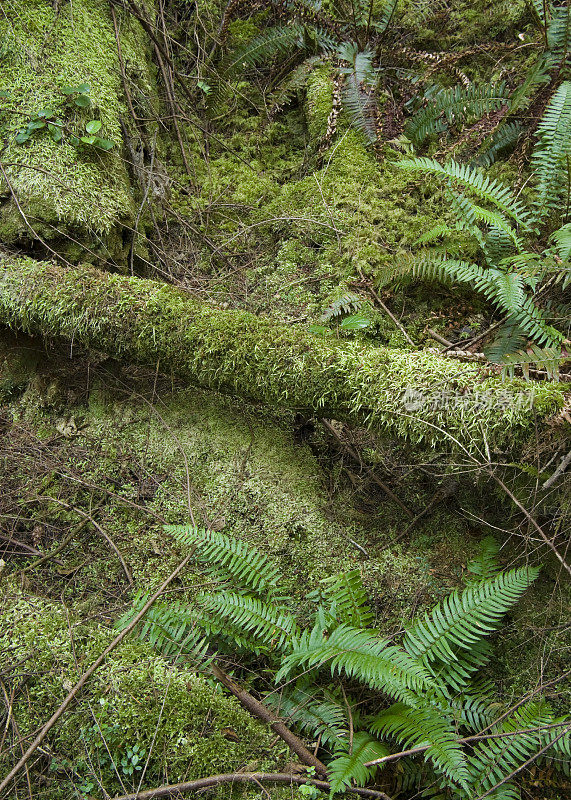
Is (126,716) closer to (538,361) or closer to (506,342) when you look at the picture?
(538,361)

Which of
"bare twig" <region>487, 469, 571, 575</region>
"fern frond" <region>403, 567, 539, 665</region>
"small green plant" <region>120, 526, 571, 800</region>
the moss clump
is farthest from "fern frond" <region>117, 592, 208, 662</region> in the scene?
→ the moss clump

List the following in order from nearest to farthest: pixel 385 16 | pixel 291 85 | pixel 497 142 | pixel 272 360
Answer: pixel 272 360, pixel 497 142, pixel 385 16, pixel 291 85

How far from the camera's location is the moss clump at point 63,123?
3453mm

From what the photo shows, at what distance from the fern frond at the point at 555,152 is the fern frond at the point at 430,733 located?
10.1 feet

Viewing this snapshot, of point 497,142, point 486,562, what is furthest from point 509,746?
point 497,142

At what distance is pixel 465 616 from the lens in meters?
2.52

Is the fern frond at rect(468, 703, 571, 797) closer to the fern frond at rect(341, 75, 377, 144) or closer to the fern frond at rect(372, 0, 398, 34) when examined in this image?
the fern frond at rect(341, 75, 377, 144)

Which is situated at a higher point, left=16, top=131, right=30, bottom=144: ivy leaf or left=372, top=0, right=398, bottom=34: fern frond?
left=372, top=0, right=398, bottom=34: fern frond

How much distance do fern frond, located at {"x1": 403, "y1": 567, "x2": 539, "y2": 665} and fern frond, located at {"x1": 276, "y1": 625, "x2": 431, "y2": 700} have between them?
111 mm

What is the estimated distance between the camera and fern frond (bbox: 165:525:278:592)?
8.89 ft

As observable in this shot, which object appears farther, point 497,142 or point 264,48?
point 264,48

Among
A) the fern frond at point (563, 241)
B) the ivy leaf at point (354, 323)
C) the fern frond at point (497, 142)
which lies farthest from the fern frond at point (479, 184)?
the ivy leaf at point (354, 323)

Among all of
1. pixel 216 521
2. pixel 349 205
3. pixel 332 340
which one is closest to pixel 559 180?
pixel 349 205

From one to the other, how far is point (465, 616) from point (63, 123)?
13.8 feet
